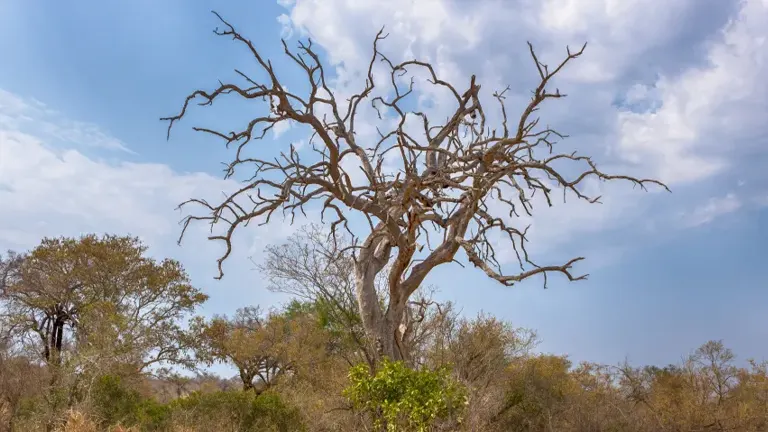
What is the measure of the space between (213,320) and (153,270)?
3.63 m

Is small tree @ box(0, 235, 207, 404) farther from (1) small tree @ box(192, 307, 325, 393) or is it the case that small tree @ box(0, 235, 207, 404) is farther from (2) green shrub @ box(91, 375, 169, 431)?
(2) green shrub @ box(91, 375, 169, 431)

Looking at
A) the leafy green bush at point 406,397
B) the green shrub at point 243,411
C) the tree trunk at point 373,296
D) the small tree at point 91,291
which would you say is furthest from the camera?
the small tree at point 91,291

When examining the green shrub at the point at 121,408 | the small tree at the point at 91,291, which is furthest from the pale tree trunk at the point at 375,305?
the small tree at the point at 91,291

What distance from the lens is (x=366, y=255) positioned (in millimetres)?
12320

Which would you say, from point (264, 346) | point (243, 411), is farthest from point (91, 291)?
point (243, 411)

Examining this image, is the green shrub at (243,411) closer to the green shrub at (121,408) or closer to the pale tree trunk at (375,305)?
the green shrub at (121,408)

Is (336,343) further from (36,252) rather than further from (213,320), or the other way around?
(36,252)

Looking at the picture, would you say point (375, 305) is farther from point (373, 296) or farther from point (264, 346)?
point (264, 346)

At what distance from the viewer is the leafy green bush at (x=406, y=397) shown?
9750 millimetres

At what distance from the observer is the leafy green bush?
32.0 feet

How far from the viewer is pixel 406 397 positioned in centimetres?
983

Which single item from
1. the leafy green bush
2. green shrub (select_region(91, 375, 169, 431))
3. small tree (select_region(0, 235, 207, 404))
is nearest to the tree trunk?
the leafy green bush

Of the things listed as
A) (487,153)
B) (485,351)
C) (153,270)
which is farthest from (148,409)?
(153,270)

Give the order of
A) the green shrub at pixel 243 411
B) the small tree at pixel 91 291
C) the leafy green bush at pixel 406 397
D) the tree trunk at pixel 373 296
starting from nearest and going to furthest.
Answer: the leafy green bush at pixel 406 397 < the tree trunk at pixel 373 296 < the green shrub at pixel 243 411 < the small tree at pixel 91 291
